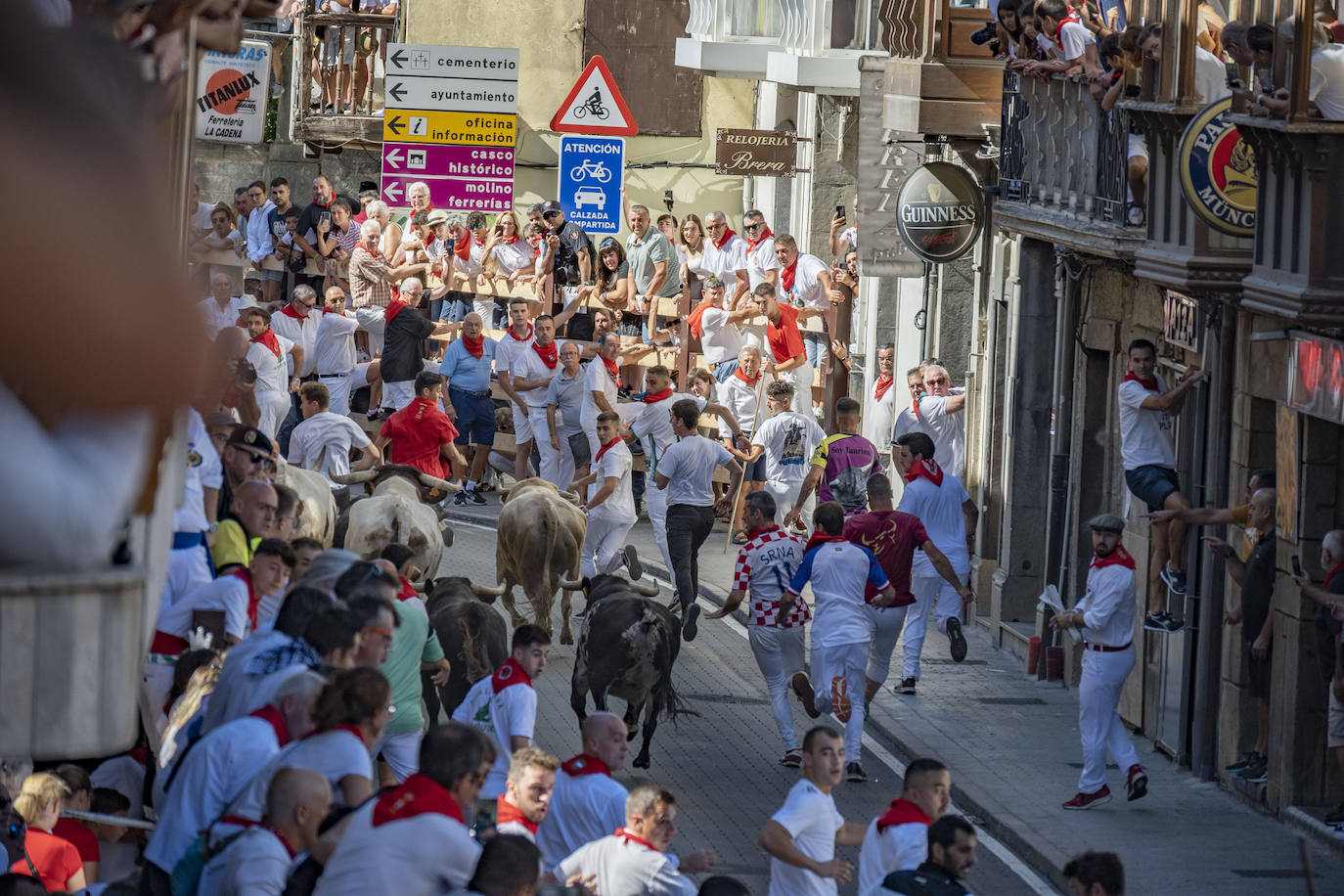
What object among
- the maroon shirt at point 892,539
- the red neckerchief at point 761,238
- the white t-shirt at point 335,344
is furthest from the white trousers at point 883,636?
the red neckerchief at point 761,238

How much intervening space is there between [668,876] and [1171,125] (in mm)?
9229

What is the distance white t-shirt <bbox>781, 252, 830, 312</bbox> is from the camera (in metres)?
26.4

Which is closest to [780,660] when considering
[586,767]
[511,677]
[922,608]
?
[922,608]

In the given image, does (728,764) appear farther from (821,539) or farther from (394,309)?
(394,309)

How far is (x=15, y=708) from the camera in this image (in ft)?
7.98

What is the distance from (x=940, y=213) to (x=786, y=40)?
8719 mm

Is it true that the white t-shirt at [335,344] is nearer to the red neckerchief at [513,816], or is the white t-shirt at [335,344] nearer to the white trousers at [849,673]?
the white trousers at [849,673]

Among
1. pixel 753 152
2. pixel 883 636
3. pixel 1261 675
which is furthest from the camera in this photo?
pixel 753 152

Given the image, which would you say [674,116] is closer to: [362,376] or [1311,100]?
[362,376]

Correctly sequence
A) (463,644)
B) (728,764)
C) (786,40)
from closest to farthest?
(463,644)
(728,764)
(786,40)

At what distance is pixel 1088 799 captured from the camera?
1428cm

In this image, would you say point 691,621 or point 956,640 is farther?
point 956,640

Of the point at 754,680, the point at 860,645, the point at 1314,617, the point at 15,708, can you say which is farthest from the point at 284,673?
the point at 754,680

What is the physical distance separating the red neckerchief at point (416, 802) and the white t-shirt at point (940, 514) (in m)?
11.8
